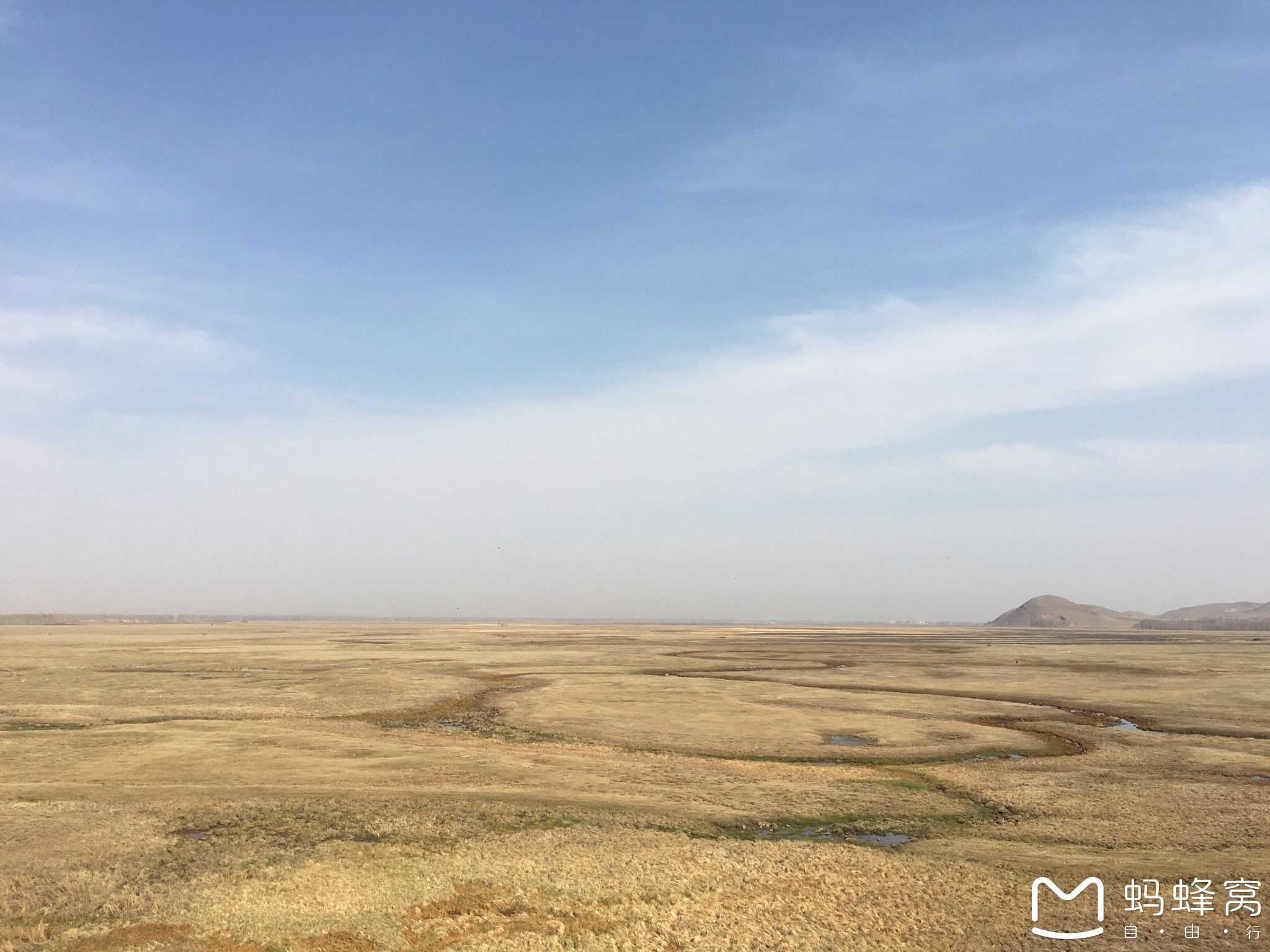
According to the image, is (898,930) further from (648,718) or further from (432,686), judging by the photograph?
(432,686)

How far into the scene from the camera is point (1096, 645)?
369 feet

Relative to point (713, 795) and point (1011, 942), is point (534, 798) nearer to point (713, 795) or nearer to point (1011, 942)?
point (713, 795)

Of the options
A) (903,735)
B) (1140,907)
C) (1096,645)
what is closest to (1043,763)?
(903,735)

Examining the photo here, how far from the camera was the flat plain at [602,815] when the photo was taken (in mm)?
14469

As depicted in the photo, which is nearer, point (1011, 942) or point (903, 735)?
point (1011, 942)

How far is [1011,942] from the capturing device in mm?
13773

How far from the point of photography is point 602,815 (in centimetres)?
2117

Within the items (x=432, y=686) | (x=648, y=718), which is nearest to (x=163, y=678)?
(x=432, y=686)

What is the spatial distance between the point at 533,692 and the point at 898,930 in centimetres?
3719

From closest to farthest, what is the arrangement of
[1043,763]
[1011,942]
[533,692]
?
[1011,942] → [1043,763] → [533,692]

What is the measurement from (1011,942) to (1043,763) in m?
17.1

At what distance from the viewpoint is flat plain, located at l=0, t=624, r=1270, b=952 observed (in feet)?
47.5

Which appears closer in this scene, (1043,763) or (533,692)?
(1043,763)

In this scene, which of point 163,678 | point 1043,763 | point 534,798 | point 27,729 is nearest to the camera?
point 534,798
